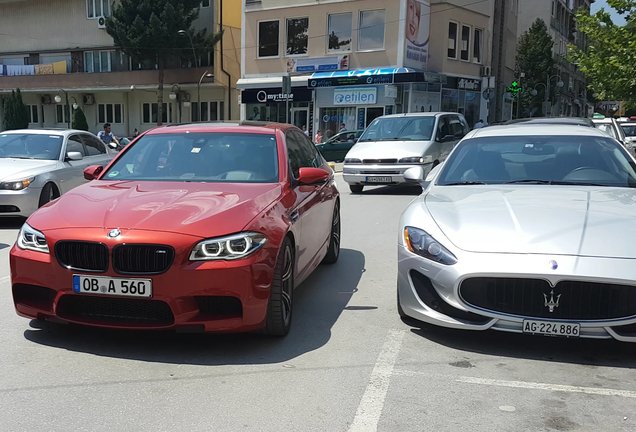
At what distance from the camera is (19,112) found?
1816 inches

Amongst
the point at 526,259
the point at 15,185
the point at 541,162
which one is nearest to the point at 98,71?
the point at 15,185

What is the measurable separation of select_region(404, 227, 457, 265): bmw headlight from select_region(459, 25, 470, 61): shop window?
31371 millimetres

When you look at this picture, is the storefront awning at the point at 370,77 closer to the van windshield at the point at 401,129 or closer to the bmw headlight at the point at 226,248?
the van windshield at the point at 401,129

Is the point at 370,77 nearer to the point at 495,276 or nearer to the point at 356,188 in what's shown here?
the point at 356,188

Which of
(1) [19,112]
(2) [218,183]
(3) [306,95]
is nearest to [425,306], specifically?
(2) [218,183]

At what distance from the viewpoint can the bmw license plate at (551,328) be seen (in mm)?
3949

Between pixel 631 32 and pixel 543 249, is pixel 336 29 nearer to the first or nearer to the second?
pixel 631 32

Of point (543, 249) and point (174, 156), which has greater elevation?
point (174, 156)

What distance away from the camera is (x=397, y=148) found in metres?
14.3

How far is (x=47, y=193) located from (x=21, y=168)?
1.82 ft

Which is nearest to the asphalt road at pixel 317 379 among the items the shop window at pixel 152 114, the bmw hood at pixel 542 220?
the bmw hood at pixel 542 220

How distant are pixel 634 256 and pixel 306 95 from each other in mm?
30430

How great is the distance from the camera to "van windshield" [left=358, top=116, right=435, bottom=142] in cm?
1481

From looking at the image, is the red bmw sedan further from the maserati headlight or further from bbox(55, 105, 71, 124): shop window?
bbox(55, 105, 71, 124): shop window
